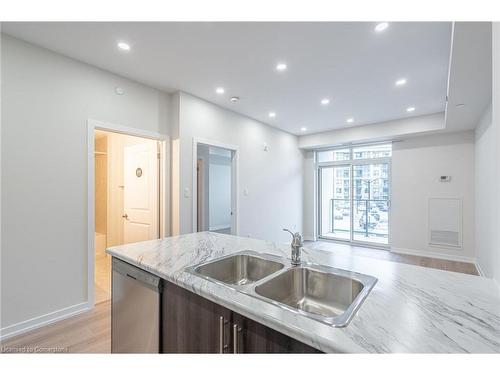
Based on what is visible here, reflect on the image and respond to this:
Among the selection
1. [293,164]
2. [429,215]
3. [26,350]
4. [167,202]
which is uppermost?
[293,164]

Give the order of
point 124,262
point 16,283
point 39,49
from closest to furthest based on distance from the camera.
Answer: point 124,262 < point 16,283 < point 39,49

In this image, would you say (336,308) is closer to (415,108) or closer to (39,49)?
(39,49)

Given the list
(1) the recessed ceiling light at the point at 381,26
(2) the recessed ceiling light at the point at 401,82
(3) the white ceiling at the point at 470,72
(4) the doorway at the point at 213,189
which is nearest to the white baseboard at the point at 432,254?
(3) the white ceiling at the point at 470,72

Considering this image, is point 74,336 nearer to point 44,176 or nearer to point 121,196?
point 44,176

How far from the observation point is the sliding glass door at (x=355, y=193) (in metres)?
5.27

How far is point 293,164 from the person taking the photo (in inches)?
226

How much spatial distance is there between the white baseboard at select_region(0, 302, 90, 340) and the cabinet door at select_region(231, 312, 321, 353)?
92.5 inches

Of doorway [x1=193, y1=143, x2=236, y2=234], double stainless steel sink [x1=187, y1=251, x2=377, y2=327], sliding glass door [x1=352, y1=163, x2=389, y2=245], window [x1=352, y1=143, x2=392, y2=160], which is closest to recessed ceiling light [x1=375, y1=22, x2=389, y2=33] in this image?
double stainless steel sink [x1=187, y1=251, x2=377, y2=327]

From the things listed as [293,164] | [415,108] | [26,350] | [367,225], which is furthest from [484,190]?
[26,350]

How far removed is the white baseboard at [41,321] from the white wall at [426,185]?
18.2ft

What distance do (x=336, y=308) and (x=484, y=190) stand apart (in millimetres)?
3517

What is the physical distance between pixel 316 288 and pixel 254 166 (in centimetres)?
339

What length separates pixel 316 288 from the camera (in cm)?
126

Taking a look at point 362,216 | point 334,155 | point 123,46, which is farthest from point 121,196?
point 362,216
